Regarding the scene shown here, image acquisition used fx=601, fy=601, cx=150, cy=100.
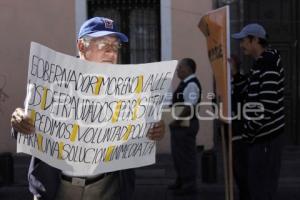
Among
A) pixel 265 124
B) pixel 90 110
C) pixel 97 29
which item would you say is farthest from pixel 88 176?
pixel 265 124

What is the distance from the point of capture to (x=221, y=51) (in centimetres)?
511

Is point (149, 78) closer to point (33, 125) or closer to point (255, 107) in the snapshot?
point (33, 125)

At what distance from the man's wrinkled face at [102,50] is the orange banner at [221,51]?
6.61 ft

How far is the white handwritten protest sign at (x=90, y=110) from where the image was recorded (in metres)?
3.06

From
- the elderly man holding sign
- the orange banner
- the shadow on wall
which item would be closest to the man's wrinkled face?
the elderly man holding sign

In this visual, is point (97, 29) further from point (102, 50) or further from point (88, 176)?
point (88, 176)

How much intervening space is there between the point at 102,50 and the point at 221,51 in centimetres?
213

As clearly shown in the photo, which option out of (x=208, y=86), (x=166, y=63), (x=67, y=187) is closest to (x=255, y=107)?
(x=166, y=63)

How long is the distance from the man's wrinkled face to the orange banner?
2.01 metres

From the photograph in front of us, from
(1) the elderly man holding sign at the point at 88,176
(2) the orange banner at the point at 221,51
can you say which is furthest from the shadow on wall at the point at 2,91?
(1) the elderly man holding sign at the point at 88,176

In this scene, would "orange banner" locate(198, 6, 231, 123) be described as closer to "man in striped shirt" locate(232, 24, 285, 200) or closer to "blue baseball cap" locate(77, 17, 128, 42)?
"man in striped shirt" locate(232, 24, 285, 200)

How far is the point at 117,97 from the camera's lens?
318cm

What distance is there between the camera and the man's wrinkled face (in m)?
3.16

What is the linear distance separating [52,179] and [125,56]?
792 cm
